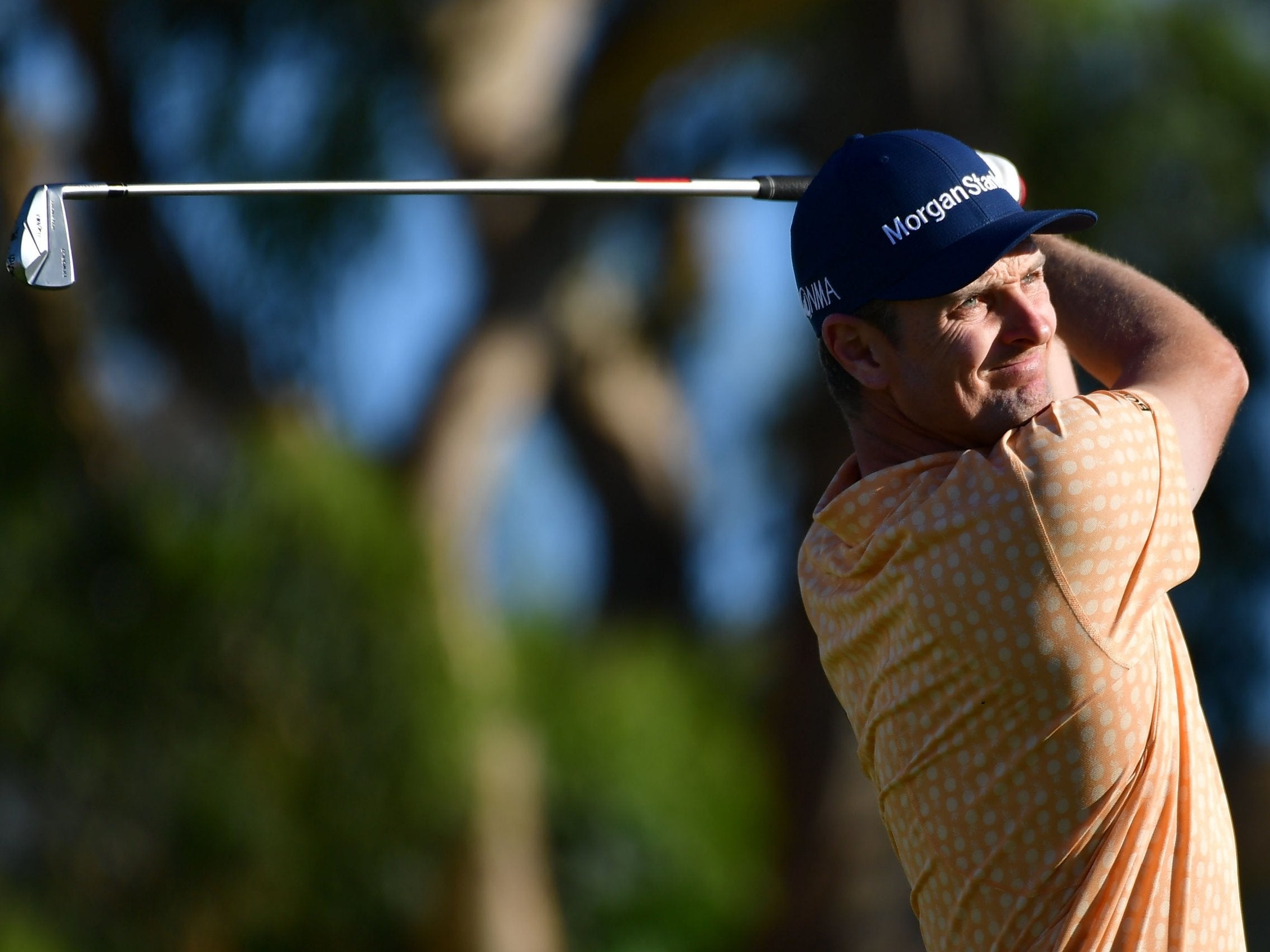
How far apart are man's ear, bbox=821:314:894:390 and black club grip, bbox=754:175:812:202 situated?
1.72 feet

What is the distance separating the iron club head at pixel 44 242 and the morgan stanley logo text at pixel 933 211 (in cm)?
124

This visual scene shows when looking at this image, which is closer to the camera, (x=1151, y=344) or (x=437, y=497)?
(x=1151, y=344)

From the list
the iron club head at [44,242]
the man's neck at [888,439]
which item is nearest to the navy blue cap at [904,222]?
the man's neck at [888,439]

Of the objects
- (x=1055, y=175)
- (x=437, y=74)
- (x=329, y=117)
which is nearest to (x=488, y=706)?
(x=329, y=117)

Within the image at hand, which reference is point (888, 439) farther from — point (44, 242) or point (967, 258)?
point (44, 242)

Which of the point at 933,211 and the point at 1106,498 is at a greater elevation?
the point at 933,211

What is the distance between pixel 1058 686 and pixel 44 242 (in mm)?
1619

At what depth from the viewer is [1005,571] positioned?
1.80 metres

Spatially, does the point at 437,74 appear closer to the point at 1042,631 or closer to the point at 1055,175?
the point at 1055,175

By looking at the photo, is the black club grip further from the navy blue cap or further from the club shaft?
the navy blue cap

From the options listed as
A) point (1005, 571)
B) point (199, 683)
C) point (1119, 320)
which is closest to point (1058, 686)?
point (1005, 571)

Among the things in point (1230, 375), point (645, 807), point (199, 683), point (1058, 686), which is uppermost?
point (199, 683)

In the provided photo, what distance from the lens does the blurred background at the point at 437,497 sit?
683 centimetres

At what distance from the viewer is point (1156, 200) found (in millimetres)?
9781
